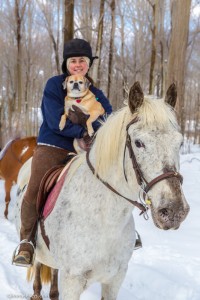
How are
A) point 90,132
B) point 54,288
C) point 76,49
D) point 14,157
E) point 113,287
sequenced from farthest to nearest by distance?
1. point 14,157
2. point 54,288
3. point 76,49
4. point 90,132
5. point 113,287

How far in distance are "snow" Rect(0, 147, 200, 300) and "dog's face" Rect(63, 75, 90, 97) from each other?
2.02 m

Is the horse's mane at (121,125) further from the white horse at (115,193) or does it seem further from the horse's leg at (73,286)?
the horse's leg at (73,286)

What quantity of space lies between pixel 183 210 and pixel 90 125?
1.21 meters

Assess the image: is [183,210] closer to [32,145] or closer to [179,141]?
[179,141]

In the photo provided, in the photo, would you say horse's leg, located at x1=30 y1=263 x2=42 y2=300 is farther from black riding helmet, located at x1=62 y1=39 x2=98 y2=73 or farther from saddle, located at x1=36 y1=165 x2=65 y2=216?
black riding helmet, located at x1=62 y1=39 x2=98 y2=73

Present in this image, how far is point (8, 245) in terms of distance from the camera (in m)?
4.49

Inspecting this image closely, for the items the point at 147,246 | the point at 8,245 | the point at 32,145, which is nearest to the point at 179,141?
the point at 147,246

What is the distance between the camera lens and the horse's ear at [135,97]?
1685 millimetres

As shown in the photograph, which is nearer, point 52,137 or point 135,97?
point 135,97

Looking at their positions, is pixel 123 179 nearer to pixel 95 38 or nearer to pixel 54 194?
pixel 54 194

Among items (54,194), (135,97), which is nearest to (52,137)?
(54,194)

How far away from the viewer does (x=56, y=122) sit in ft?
8.13

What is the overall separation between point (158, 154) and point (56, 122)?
1142 mm

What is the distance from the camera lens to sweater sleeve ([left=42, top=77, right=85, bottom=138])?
8.05ft
